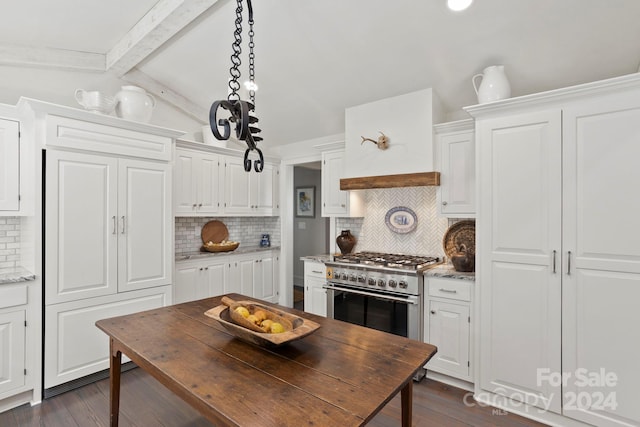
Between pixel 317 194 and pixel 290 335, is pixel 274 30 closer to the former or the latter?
pixel 290 335

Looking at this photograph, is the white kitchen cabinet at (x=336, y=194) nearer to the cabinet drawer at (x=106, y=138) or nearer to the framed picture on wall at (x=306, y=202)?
the cabinet drawer at (x=106, y=138)

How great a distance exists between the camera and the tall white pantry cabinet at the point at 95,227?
99.7 inches

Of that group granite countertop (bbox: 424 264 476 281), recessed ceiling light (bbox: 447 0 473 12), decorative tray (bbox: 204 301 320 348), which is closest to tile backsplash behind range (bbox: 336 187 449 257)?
granite countertop (bbox: 424 264 476 281)

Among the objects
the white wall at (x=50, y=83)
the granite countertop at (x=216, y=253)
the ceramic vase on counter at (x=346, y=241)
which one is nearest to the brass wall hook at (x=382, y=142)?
the ceramic vase on counter at (x=346, y=241)

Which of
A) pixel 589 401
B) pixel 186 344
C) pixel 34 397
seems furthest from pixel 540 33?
pixel 34 397

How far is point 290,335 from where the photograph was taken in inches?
56.5

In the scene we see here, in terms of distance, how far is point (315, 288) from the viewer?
3.67 m

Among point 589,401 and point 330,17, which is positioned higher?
point 330,17

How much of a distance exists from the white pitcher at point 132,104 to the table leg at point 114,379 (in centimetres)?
214

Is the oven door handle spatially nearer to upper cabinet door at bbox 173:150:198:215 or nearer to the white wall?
upper cabinet door at bbox 173:150:198:215

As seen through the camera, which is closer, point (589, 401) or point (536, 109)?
point (589, 401)

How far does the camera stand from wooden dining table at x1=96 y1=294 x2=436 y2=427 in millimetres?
1057

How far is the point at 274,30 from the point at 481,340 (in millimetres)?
3026

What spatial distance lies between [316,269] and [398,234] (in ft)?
3.29
